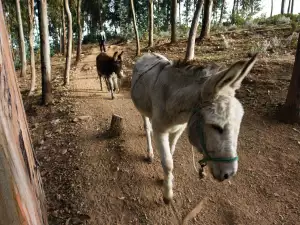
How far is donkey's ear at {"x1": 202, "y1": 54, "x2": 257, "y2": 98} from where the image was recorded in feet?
7.20

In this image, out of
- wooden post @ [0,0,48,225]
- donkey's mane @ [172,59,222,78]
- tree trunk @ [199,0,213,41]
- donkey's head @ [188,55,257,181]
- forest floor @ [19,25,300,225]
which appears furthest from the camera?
tree trunk @ [199,0,213,41]

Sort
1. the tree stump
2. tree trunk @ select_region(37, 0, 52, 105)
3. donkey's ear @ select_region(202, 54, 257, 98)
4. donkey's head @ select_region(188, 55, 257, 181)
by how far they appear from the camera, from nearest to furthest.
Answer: donkey's ear @ select_region(202, 54, 257, 98) < donkey's head @ select_region(188, 55, 257, 181) < the tree stump < tree trunk @ select_region(37, 0, 52, 105)

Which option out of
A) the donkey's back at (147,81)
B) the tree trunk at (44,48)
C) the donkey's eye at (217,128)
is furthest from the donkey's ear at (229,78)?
the tree trunk at (44,48)

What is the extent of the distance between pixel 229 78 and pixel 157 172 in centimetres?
293

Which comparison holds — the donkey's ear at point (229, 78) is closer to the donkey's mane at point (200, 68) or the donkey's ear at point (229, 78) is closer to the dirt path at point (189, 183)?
the donkey's mane at point (200, 68)

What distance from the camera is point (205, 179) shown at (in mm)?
4578

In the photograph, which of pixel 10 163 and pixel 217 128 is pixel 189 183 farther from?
pixel 10 163

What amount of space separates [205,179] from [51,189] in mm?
2712

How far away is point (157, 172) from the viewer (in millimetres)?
4836

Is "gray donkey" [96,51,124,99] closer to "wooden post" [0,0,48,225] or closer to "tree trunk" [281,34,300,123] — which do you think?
"tree trunk" [281,34,300,123]

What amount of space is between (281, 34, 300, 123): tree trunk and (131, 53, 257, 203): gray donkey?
9.54ft

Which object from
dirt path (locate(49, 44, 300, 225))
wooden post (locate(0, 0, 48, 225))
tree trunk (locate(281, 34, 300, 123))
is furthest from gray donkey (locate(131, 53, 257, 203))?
tree trunk (locate(281, 34, 300, 123))

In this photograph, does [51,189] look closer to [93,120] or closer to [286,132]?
[93,120]

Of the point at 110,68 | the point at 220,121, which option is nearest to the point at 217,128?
the point at 220,121
